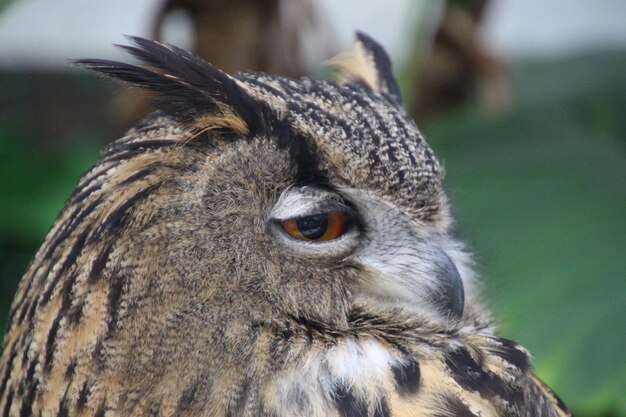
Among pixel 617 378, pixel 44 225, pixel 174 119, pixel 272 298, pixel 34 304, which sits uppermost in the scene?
pixel 174 119

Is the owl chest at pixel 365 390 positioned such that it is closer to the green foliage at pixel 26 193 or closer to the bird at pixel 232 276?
the bird at pixel 232 276

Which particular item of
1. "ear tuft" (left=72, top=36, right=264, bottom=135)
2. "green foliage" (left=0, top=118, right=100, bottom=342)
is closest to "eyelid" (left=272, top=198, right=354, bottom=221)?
"ear tuft" (left=72, top=36, right=264, bottom=135)

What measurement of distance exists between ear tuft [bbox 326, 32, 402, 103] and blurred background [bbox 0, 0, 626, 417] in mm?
270

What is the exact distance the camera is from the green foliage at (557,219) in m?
2.21

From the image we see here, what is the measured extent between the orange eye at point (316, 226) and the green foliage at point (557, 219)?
0.45 meters

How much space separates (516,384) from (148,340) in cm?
63

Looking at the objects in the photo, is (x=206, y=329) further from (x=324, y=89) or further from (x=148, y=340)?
(x=324, y=89)

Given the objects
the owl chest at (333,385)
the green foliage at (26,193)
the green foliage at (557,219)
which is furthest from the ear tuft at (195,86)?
the green foliage at (26,193)

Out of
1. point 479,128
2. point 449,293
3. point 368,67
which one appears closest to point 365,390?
point 449,293

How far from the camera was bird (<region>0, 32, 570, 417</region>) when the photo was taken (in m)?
1.37

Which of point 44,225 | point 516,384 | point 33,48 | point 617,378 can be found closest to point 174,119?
point 516,384

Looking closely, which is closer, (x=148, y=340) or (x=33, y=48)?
(x=148, y=340)

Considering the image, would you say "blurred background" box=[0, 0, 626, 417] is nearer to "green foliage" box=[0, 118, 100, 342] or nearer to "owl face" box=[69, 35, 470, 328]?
"green foliage" box=[0, 118, 100, 342]

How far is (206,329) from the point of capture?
137 cm
